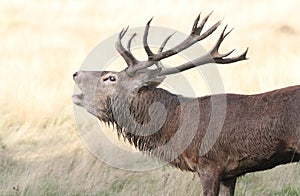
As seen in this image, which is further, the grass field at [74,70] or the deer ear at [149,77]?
the grass field at [74,70]

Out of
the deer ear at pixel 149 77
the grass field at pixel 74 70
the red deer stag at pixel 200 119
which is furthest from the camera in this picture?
the grass field at pixel 74 70

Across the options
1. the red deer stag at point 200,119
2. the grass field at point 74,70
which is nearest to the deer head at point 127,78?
the red deer stag at point 200,119

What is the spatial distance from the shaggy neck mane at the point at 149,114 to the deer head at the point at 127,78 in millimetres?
38

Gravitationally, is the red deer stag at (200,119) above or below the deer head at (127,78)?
below

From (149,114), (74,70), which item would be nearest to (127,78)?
(149,114)

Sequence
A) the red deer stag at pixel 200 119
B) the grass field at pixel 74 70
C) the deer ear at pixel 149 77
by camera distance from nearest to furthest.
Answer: the red deer stag at pixel 200 119 → the deer ear at pixel 149 77 → the grass field at pixel 74 70

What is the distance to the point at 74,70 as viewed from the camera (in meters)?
14.7

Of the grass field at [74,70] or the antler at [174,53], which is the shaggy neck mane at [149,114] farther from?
the grass field at [74,70]

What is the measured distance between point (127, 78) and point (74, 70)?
21.9ft

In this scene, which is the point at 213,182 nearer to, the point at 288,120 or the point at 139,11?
the point at 288,120

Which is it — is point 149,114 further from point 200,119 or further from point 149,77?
point 200,119

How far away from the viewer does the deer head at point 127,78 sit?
26.7ft

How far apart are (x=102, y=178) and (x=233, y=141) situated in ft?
7.75

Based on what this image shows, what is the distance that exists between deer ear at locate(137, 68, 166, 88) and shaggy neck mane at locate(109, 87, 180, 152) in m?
0.09
